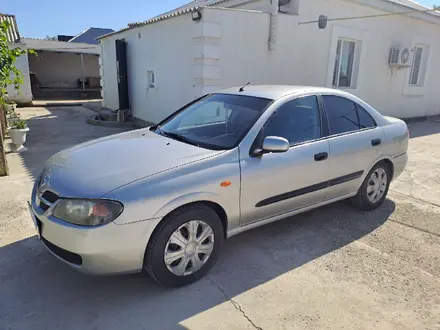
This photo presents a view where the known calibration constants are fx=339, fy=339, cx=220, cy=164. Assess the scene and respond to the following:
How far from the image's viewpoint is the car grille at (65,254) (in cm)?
243

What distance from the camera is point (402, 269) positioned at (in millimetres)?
3123

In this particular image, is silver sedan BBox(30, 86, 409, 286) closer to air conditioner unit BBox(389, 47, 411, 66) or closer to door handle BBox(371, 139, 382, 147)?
door handle BBox(371, 139, 382, 147)

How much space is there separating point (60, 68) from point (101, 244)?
957 inches

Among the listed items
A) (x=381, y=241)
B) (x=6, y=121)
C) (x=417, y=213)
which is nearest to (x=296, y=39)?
(x=417, y=213)

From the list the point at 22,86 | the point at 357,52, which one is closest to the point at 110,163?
the point at 357,52

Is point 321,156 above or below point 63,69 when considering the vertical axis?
below

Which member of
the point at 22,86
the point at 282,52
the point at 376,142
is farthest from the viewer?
the point at 22,86

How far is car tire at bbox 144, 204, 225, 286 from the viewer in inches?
100

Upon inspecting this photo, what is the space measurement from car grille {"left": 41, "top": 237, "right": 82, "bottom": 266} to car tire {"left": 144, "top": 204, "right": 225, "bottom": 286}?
18.8 inches

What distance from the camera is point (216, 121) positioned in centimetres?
356

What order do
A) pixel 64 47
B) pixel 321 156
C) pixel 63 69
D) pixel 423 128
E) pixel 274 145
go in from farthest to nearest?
pixel 63 69
pixel 64 47
pixel 423 128
pixel 321 156
pixel 274 145

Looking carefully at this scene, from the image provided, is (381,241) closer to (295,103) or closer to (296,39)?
(295,103)

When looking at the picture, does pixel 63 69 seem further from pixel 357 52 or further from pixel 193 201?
pixel 193 201

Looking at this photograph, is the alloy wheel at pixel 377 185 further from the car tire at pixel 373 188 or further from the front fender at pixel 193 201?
the front fender at pixel 193 201
